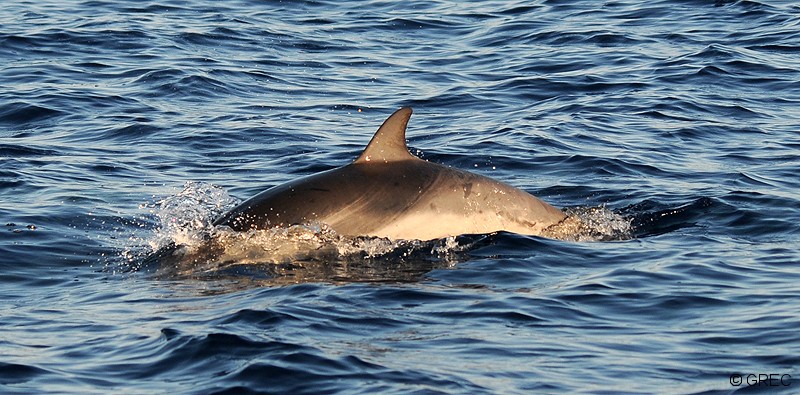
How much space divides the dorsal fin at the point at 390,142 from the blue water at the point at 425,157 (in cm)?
71

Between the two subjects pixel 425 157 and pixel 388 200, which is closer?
pixel 388 200

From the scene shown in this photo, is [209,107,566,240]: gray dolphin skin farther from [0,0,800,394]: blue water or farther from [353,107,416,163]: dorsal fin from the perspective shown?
[0,0,800,394]: blue water

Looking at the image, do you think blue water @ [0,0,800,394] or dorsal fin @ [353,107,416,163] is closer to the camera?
blue water @ [0,0,800,394]

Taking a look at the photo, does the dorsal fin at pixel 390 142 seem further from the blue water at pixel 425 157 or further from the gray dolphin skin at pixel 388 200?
the blue water at pixel 425 157

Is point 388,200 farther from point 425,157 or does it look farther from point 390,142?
point 425,157

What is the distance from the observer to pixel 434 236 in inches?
452

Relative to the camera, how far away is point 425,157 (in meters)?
16.1

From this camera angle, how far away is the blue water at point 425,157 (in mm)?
8586

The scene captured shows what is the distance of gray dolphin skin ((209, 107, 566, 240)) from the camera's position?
11000mm

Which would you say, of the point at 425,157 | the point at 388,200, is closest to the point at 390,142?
the point at 388,200

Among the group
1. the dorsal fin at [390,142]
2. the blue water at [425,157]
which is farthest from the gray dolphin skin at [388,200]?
the blue water at [425,157]

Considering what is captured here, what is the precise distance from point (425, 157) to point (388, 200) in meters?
4.91

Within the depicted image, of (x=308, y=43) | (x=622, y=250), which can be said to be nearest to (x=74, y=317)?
(x=622, y=250)

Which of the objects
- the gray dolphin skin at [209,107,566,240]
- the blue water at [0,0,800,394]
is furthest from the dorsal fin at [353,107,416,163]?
the blue water at [0,0,800,394]
